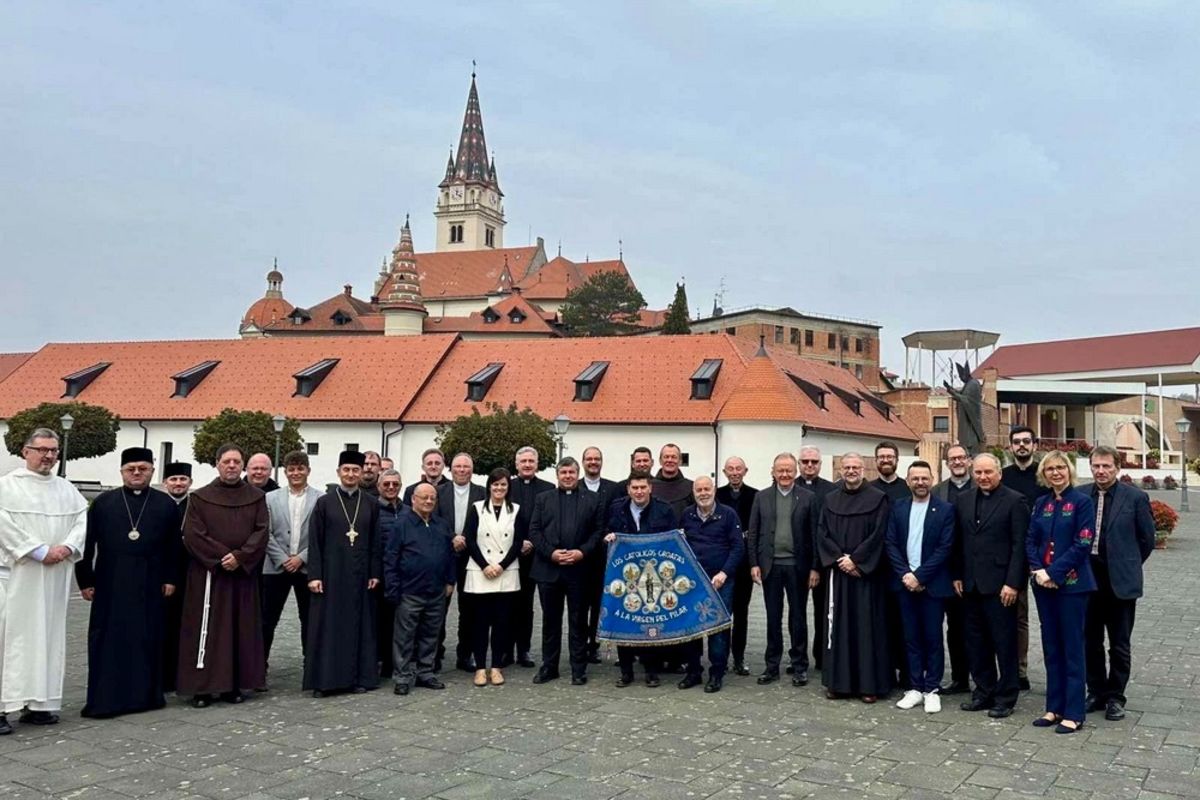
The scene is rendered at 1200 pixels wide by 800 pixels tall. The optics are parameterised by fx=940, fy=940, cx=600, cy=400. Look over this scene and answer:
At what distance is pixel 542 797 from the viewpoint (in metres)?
4.89

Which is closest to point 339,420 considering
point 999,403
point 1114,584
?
point 1114,584

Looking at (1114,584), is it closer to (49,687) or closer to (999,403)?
(49,687)

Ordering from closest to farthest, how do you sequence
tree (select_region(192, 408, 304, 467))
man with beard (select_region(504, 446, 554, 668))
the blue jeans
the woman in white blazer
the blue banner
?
1. the blue jeans
2. the blue banner
3. the woman in white blazer
4. man with beard (select_region(504, 446, 554, 668))
5. tree (select_region(192, 408, 304, 467))

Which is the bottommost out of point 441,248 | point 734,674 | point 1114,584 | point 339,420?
point 734,674

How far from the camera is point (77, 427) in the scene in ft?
116

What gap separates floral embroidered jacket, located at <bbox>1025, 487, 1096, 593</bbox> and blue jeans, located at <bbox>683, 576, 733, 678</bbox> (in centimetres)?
235

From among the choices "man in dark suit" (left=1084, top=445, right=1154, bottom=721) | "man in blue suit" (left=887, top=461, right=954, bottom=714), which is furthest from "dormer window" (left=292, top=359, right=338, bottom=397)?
"man in dark suit" (left=1084, top=445, right=1154, bottom=721)

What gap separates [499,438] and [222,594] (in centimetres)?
2298

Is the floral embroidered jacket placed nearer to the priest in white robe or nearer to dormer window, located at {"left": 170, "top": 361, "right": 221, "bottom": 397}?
the priest in white robe

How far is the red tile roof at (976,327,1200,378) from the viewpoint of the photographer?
63875 millimetres

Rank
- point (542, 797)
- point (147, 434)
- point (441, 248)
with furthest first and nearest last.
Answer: point (441, 248)
point (147, 434)
point (542, 797)

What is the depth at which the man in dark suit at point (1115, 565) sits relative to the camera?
21.4 ft

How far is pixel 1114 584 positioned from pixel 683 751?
3.27m

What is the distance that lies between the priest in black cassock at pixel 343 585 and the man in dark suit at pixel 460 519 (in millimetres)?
679
